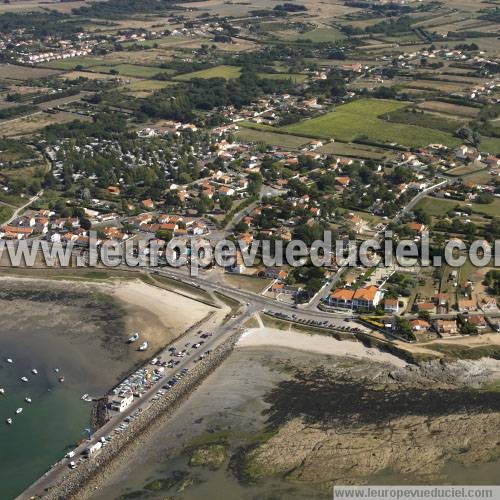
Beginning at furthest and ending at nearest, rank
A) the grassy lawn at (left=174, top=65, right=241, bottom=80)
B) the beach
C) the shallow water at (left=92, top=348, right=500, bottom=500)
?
the grassy lawn at (left=174, top=65, right=241, bottom=80) < the beach < the shallow water at (left=92, top=348, right=500, bottom=500)

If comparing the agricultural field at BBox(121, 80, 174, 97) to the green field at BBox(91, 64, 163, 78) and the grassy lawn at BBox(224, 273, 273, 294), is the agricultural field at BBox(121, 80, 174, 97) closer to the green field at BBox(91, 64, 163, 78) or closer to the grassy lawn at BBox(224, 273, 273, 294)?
the green field at BBox(91, 64, 163, 78)

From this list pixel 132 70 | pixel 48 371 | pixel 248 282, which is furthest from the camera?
pixel 132 70

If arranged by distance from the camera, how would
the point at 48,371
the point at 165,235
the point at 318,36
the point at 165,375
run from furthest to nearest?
the point at 318,36
the point at 165,235
the point at 48,371
the point at 165,375

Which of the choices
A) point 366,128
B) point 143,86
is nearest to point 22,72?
point 143,86

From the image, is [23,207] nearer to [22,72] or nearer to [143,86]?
[143,86]

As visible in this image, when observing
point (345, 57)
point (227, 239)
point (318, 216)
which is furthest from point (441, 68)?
point (227, 239)

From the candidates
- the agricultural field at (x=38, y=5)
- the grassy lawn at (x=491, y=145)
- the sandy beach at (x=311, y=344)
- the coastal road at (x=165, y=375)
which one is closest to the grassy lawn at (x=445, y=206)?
the grassy lawn at (x=491, y=145)

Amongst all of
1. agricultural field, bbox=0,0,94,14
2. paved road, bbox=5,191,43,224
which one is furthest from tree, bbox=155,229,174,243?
agricultural field, bbox=0,0,94,14
